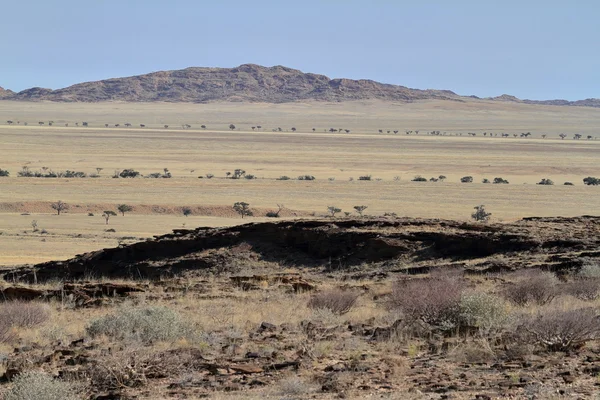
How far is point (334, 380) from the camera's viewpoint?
24.8 ft

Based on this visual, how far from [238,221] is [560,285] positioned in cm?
3105

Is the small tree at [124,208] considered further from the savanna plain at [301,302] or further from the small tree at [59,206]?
the small tree at [59,206]

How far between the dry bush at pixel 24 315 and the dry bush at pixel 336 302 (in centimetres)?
408

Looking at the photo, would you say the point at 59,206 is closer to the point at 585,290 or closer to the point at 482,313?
the point at 585,290

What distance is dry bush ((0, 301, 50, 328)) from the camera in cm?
1116

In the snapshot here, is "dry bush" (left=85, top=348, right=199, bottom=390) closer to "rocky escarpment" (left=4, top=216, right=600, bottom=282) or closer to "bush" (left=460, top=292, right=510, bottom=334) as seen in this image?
"bush" (left=460, top=292, right=510, bottom=334)

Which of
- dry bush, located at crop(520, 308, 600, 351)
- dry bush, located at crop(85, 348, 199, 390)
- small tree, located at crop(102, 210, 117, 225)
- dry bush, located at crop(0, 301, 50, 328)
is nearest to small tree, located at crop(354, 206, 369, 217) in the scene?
small tree, located at crop(102, 210, 117, 225)

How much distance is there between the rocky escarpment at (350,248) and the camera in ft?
58.4

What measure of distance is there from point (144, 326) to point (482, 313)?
166 inches

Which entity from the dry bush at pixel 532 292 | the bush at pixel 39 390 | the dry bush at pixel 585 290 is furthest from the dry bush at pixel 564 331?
the bush at pixel 39 390

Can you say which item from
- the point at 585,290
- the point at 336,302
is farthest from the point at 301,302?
the point at 585,290

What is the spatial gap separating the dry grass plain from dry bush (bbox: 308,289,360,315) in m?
20.8

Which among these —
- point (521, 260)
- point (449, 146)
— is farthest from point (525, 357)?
point (449, 146)

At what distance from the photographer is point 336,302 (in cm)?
1212
